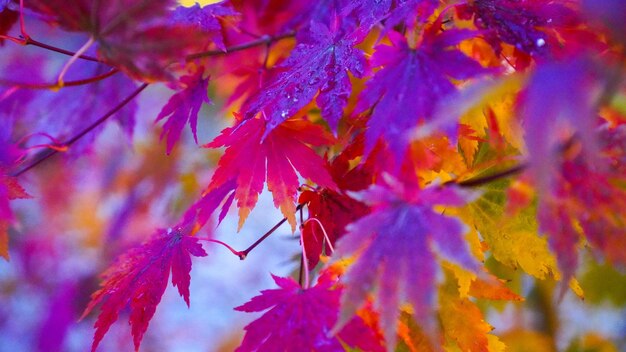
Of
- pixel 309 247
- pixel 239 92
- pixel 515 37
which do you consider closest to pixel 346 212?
pixel 309 247

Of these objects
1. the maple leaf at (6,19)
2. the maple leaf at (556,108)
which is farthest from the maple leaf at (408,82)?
the maple leaf at (6,19)

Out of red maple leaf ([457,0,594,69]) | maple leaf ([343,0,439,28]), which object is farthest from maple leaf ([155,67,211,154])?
red maple leaf ([457,0,594,69])

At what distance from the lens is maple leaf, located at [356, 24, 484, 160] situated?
1.69ft

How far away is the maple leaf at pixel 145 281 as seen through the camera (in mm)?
647

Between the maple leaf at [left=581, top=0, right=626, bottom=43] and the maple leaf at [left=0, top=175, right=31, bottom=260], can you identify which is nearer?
the maple leaf at [left=581, top=0, right=626, bottom=43]

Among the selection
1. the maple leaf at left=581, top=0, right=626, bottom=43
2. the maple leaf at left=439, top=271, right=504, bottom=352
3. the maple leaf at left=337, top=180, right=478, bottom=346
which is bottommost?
the maple leaf at left=439, top=271, right=504, bottom=352

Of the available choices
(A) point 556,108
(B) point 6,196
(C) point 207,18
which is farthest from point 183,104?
(A) point 556,108

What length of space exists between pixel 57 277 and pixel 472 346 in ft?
8.70

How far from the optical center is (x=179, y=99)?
81 centimetres

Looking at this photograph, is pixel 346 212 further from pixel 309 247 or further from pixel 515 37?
pixel 515 37

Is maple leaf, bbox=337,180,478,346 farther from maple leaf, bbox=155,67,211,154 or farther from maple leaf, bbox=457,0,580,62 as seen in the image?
maple leaf, bbox=155,67,211,154

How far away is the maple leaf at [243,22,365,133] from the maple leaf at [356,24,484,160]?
0.15ft

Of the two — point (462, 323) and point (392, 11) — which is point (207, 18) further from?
point (462, 323)

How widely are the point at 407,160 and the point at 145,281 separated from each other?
1.14 feet
